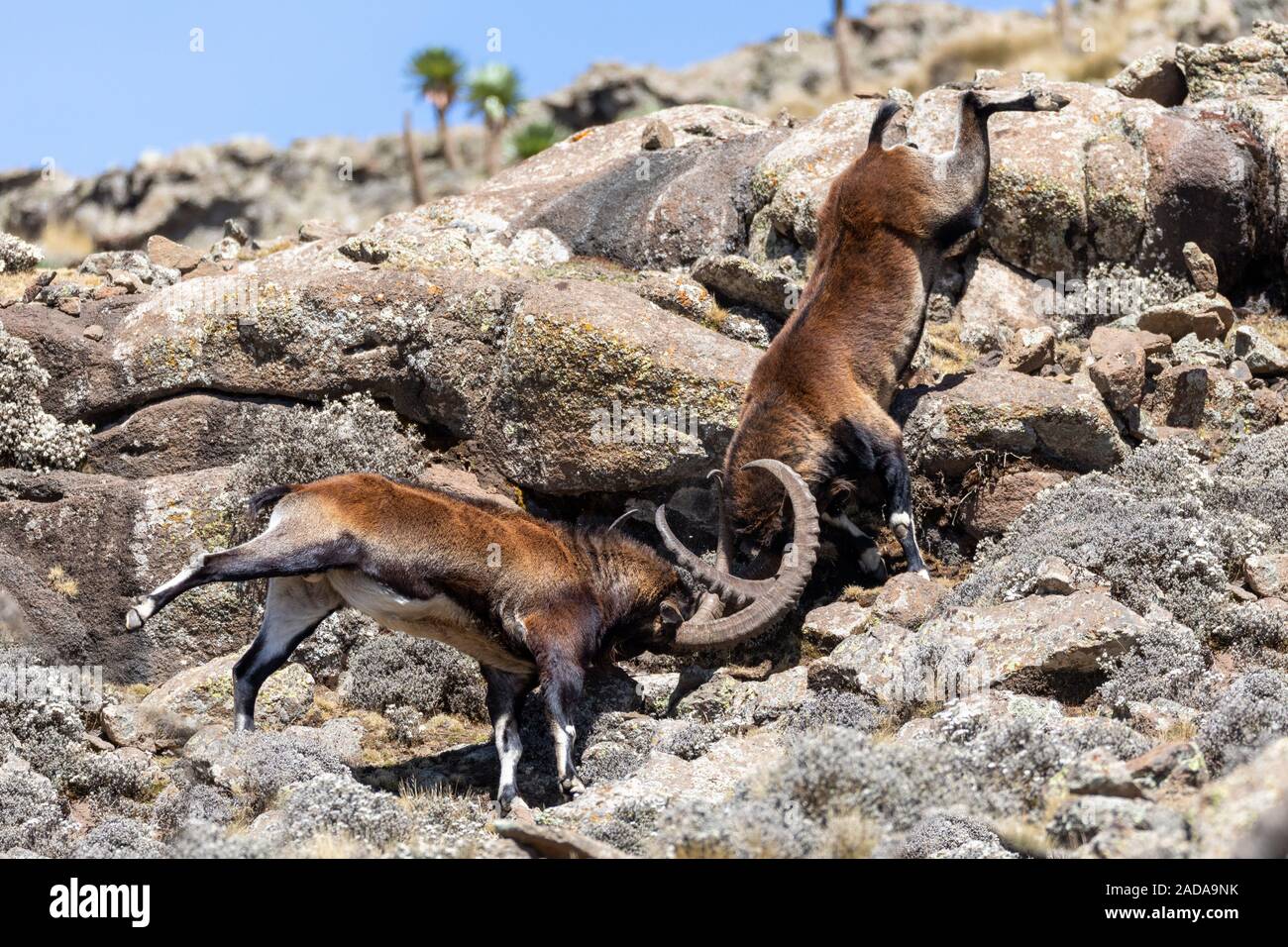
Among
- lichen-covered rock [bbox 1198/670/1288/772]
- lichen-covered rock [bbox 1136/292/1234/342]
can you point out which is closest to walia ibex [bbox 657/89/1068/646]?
lichen-covered rock [bbox 1136/292/1234/342]

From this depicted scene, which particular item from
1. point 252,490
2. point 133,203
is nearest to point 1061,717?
point 252,490

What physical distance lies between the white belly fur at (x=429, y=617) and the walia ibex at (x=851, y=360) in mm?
1501

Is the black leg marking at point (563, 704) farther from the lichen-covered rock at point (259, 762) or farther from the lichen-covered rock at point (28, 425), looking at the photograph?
the lichen-covered rock at point (28, 425)

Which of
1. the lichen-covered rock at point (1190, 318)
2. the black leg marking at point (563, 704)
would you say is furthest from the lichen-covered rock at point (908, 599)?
the lichen-covered rock at point (1190, 318)

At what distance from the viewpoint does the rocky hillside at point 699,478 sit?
29.1ft

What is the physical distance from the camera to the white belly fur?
411 inches

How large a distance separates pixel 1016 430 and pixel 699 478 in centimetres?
281

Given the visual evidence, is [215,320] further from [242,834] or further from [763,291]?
[242,834]

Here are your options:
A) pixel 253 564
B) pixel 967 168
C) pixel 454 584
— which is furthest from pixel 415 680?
pixel 967 168

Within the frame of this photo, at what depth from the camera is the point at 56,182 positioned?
4819cm

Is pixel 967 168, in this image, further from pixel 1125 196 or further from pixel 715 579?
pixel 715 579

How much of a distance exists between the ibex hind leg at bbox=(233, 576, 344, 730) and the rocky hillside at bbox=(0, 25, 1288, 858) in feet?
1.24

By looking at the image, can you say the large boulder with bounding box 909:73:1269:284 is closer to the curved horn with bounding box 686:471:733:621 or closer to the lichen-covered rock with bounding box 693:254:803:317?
the lichen-covered rock with bounding box 693:254:803:317

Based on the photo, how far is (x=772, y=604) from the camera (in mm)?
11078
